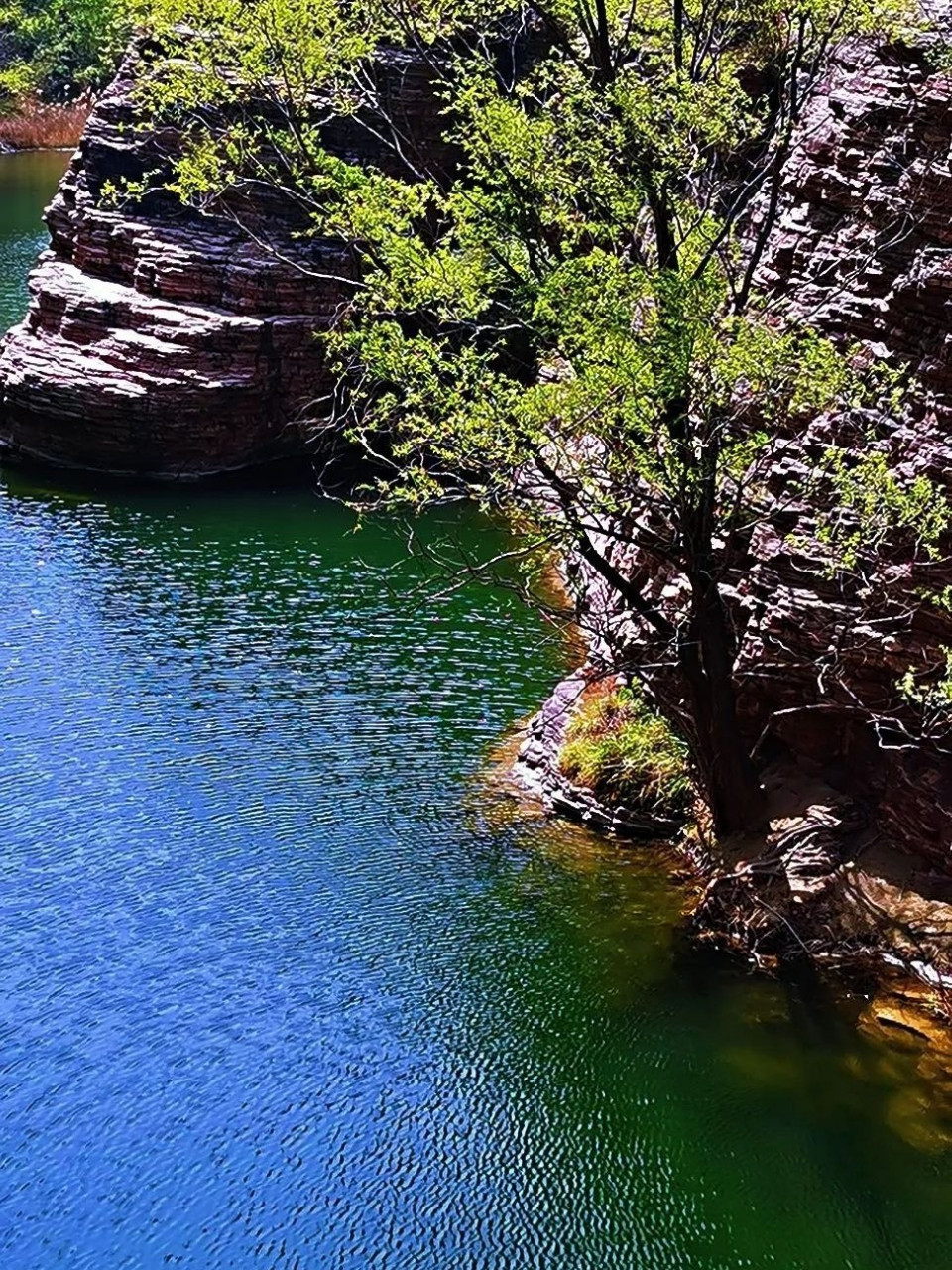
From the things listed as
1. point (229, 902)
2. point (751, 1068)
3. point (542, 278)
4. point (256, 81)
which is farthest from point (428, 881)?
point (256, 81)

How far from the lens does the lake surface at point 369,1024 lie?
10.7 meters

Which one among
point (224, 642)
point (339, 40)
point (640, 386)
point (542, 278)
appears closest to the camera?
point (640, 386)

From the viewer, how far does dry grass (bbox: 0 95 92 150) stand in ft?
210

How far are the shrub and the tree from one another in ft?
2.78

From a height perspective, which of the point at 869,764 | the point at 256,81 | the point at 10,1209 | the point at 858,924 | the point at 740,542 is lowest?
the point at 10,1209

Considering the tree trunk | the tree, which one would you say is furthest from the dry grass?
the tree trunk

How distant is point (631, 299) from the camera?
12.5m

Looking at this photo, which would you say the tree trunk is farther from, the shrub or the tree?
the shrub

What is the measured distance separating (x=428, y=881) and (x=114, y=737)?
5411mm

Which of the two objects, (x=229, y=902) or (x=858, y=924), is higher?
(x=858, y=924)

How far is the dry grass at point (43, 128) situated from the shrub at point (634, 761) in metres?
56.9

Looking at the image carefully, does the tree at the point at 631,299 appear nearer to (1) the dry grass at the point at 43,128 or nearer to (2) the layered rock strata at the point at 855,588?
(2) the layered rock strata at the point at 855,588

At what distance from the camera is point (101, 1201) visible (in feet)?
35.2

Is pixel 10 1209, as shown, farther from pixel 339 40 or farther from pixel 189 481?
pixel 189 481
